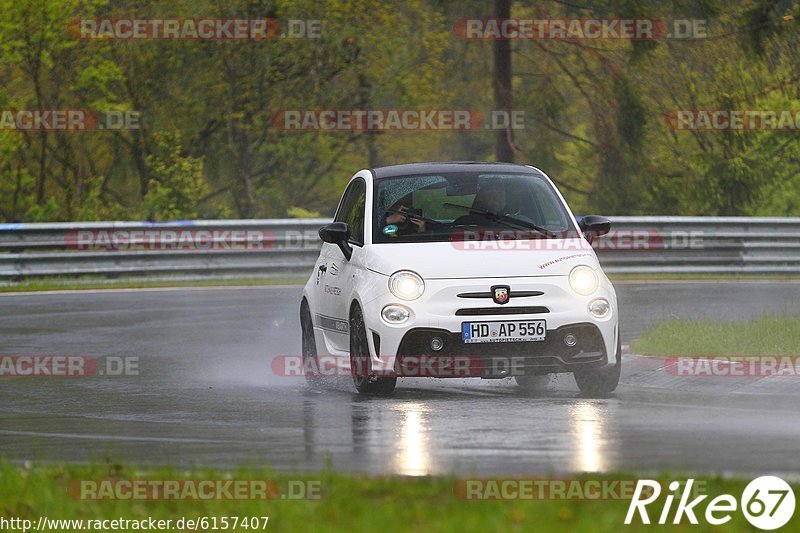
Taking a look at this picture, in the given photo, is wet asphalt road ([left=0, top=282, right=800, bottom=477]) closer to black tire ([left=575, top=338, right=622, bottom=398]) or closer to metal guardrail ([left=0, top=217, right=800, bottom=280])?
black tire ([left=575, top=338, right=622, bottom=398])

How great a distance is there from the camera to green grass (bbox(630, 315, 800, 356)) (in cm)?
1452

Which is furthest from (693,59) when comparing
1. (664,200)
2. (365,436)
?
(365,436)

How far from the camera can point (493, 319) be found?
11695mm

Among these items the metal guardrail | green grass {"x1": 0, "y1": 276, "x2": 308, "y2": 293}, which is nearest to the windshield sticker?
the metal guardrail

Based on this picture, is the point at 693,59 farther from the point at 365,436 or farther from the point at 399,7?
the point at 365,436

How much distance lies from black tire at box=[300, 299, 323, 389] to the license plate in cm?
237

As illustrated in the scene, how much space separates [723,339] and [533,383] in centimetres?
259

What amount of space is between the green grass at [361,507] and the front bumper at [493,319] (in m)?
3.83

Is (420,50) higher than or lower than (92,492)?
higher

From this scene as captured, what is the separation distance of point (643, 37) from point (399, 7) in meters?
7.40

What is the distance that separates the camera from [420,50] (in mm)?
38219

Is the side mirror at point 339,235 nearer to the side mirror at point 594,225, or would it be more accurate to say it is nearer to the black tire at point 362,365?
the black tire at point 362,365

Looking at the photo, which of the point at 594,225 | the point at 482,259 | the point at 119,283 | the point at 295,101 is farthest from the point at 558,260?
the point at 295,101

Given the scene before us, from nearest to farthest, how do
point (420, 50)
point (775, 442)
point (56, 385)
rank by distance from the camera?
point (775, 442) < point (56, 385) < point (420, 50)
